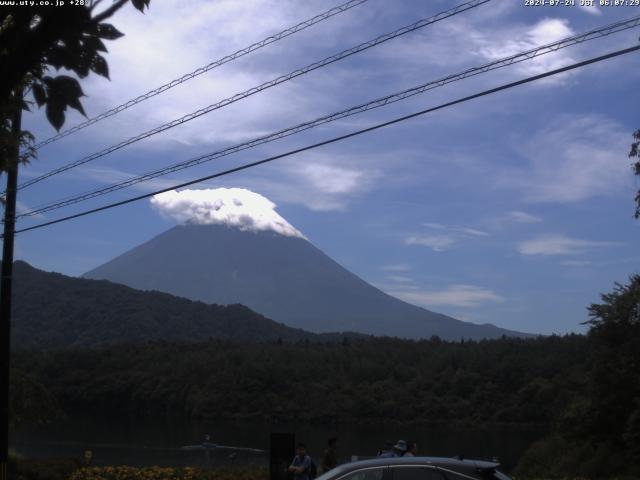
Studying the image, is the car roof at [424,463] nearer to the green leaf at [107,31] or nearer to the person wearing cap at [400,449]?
the person wearing cap at [400,449]

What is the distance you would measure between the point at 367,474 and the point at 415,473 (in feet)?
1.63

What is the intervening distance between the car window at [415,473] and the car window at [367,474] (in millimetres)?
140

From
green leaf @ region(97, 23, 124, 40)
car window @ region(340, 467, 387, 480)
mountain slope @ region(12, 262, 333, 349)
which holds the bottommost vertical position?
car window @ region(340, 467, 387, 480)

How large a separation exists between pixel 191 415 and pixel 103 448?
26.9 meters

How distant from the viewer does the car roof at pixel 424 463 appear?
26.5 feet

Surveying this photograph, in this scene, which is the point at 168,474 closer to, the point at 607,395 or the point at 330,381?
the point at 607,395

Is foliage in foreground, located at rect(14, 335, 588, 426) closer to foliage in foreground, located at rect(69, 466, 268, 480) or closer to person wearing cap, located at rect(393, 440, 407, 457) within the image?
foliage in foreground, located at rect(69, 466, 268, 480)

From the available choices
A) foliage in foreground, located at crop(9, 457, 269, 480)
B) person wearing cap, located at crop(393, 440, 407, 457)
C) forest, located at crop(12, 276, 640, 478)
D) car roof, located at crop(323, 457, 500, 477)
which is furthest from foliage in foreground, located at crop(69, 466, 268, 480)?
forest, located at crop(12, 276, 640, 478)

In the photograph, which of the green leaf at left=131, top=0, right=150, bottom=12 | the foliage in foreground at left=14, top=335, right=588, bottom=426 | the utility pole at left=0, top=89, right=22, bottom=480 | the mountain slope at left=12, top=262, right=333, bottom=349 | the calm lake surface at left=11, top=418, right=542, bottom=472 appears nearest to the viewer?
the green leaf at left=131, top=0, right=150, bottom=12

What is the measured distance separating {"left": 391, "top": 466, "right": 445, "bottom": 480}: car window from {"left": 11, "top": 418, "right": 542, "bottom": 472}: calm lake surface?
18.2 m

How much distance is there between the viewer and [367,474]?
827cm

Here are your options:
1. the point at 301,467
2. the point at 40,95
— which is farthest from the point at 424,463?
the point at 40,95

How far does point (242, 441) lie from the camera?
45688 millimetres

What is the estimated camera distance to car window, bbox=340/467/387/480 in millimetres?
8227
